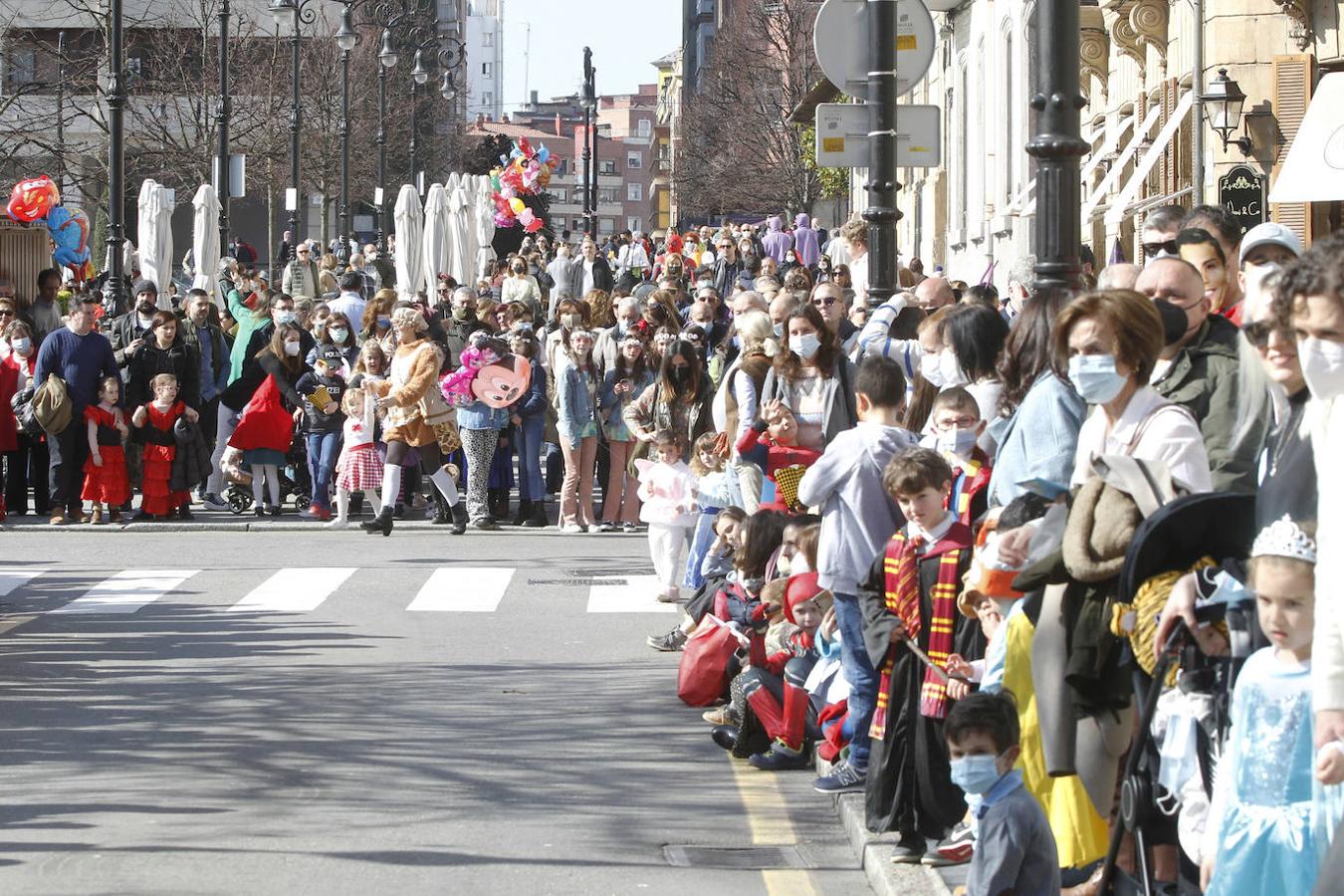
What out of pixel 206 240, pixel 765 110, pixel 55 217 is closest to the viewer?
pixel 206 240

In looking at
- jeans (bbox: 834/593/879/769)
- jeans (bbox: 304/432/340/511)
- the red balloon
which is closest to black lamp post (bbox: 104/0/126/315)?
jeans (bbox: 304/432/340/511)

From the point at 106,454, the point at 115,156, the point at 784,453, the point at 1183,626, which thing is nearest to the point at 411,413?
the point at 106,454

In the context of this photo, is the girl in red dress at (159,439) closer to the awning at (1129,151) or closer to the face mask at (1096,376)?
the awning at (1129,151)

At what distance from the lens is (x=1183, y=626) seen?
557 cm

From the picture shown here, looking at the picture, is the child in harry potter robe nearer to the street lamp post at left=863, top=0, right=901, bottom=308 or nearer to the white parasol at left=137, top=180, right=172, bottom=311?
the street lamp post at left=863, top=0, right=901, bottom=308

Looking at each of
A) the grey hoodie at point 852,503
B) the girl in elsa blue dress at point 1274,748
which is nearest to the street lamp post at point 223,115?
the grey hoodie at point 852,503

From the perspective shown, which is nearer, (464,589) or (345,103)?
(464,589)

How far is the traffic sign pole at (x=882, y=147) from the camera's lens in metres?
14.3

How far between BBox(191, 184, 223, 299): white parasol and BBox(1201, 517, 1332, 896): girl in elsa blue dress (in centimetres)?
2431

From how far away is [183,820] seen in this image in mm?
8438

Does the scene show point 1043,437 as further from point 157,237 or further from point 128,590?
point 157,237

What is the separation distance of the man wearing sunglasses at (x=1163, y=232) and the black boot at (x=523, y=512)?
37.6 feet

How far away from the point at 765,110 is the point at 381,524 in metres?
53.7

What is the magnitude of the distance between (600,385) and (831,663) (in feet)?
33.8
